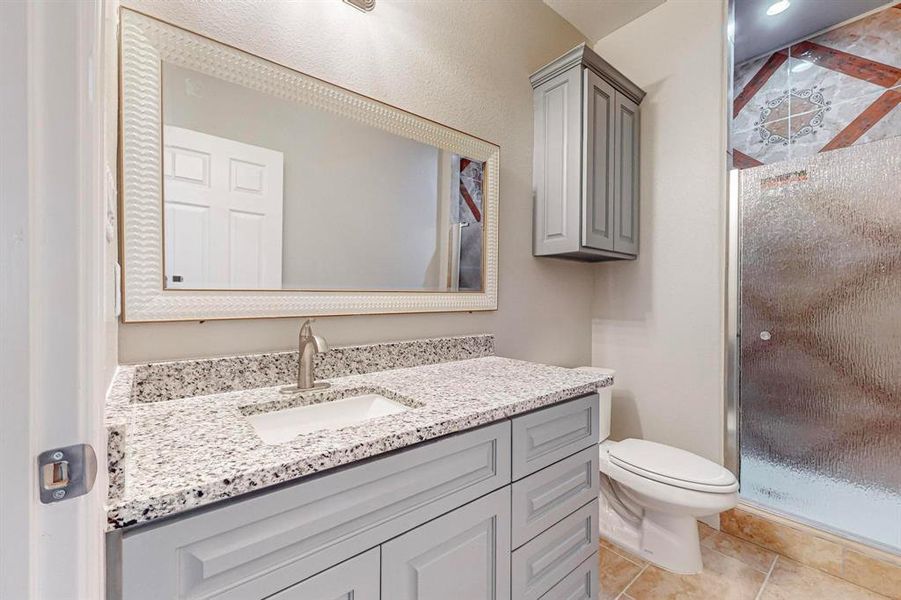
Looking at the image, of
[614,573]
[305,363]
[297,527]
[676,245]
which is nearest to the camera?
[297,527]

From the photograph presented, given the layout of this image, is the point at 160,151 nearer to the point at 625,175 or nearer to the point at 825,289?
the point at 625,175

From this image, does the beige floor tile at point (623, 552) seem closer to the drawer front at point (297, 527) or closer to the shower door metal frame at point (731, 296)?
the shower door metal frame at point (731, 296)

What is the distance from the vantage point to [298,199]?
1212 mm

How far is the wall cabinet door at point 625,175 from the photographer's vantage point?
1930 millimetres

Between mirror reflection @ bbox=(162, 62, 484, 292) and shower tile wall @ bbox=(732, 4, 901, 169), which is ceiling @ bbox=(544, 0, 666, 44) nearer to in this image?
shower tile wall @ bbox=(732, 4, 901, 169)

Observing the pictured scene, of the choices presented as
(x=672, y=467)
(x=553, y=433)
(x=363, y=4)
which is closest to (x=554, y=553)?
(x=553, y=433)

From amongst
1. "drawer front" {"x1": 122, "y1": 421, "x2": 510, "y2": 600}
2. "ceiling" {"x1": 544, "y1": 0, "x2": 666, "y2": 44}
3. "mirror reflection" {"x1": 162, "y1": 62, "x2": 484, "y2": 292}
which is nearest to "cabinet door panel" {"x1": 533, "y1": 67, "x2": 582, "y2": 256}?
"mirror reflection" {"x1": 162, "y1": 62, "x2": 484, "y2": 292}

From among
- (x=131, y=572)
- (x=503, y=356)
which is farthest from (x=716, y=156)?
(x=131, y=572)

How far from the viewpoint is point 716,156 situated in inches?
73.5

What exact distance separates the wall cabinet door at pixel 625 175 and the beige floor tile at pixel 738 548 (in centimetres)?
139

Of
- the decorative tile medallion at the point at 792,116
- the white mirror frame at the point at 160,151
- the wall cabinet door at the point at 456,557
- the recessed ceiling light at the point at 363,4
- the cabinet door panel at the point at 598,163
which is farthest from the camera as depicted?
the decorative tile medallion at the point at 792,116

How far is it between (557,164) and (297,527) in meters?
1.69

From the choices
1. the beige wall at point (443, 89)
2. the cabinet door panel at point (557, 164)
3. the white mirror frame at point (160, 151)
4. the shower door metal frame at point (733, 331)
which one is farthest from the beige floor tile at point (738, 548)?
the white mirror frame at point (160, 151)

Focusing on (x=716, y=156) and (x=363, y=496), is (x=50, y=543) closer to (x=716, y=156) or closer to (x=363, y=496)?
(x=363, y=496)
